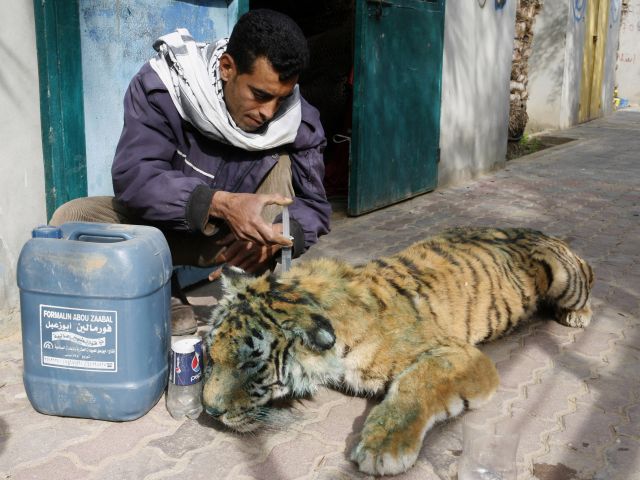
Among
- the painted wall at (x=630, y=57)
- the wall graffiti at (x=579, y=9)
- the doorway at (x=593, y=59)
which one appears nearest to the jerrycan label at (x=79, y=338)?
the wall graffiti at (x=579, y=9)

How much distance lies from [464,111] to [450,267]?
208 inches

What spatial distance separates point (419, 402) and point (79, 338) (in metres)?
1.33

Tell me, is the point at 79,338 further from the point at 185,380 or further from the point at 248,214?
the point at 248,214

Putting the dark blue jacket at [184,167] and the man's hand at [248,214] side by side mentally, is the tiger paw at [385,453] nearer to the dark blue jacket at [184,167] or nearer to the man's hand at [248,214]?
the man's hand at [248,214]

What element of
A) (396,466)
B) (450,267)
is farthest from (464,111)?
(396,466)

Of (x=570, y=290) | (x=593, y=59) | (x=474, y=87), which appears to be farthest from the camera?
(x=593, y=59)

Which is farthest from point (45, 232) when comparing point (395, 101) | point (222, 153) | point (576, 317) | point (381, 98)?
point (395, 101)

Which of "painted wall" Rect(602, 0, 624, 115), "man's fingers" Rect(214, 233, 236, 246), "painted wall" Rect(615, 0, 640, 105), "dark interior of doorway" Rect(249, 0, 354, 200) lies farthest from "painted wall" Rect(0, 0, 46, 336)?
"painted wall" Rect(615, 0, 640, 105)

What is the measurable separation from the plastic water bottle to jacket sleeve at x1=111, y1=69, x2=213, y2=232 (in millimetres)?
560

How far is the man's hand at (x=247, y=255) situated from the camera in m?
3.31

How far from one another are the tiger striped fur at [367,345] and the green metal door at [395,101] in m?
3.18

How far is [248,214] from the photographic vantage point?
9.84 ft

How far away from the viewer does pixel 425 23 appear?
23.7ft

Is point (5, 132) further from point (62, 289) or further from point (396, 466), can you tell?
point (396, 466)
